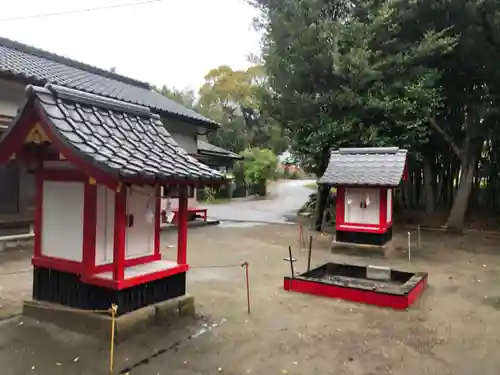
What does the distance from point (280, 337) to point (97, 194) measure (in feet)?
9.28

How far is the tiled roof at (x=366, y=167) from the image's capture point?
11.7m

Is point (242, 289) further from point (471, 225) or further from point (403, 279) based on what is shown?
point (471, 225)

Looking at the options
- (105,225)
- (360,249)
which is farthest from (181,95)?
(105,225)

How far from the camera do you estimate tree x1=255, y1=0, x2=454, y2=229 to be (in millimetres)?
14961

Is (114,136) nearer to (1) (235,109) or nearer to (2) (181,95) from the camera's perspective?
(1) (235,109)

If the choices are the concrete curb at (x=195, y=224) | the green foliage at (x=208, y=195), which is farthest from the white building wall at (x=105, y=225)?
the green foliage at (x=208, y=195)

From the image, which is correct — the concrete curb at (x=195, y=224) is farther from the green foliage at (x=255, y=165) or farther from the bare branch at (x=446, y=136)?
the green foliage at (x=255, y=165)

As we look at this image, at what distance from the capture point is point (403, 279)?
324 inches

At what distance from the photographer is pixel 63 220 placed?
550 cm

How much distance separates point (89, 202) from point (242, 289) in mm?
3484

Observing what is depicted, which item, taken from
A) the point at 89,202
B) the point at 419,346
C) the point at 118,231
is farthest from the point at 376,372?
the point at 89,202

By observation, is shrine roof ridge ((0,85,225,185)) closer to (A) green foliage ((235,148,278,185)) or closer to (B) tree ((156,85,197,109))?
(A) green foliage ((235,148,278,185))

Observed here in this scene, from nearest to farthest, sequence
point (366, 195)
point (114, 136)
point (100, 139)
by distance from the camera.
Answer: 1. point (100, 139)
2. point (114, 136)
3. point (366, 195)

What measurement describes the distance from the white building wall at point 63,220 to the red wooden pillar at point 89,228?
0.46ft
